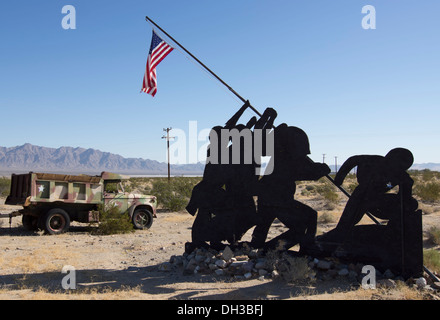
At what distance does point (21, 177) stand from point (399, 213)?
13464mm

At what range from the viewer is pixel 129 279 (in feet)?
28.4

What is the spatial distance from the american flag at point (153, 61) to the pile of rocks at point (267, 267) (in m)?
4.72

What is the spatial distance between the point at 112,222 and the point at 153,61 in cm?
707

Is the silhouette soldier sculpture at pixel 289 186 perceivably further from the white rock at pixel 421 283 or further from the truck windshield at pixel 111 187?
the truck windshield at pixel 111 187

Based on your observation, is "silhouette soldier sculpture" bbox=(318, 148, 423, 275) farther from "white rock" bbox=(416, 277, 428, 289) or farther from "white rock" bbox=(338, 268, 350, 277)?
"white rock" bbox=(338, 268, 350, 277)

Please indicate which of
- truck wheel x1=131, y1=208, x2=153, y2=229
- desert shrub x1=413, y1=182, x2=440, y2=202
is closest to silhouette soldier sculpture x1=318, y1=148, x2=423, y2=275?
truck wheel x1=131, y1=208, x2=153, y2=229

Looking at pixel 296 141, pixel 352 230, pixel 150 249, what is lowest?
pixel 150 249

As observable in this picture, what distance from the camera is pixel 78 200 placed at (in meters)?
15.3

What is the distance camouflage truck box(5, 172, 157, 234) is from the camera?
14555 millimetres

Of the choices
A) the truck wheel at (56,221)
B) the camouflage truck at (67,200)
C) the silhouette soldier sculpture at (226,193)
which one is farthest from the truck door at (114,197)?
the silhouette soldier sculpture at (226,193)

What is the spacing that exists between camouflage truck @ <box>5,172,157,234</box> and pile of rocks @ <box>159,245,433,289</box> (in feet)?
23.1
